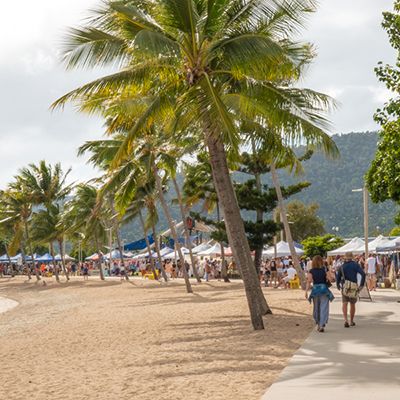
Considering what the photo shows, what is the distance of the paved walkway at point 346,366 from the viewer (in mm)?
6613

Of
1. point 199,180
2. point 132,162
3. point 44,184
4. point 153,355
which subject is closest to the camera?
point 153,355

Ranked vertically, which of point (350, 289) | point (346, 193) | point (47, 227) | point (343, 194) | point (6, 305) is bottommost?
point (6, 305)

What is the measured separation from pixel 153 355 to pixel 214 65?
667cm

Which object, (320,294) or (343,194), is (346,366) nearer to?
(320,294)

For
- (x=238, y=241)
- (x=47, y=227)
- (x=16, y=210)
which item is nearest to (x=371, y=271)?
(x=238, y=241)

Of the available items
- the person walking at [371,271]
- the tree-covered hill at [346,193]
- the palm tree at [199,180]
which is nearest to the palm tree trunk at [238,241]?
the person walking at [371,271]

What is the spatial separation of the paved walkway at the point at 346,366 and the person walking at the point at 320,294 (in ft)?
0.87

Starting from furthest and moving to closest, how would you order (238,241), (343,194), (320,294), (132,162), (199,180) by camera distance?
(343,194) → (199,180) → (132,162) → (238,241) → (320,294)

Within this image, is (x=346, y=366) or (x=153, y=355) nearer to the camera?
(x=346, y=366)

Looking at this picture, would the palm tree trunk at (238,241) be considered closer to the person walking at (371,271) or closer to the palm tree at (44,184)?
the person walking at (371,271)

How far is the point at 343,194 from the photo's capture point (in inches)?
6949

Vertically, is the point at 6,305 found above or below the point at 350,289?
below

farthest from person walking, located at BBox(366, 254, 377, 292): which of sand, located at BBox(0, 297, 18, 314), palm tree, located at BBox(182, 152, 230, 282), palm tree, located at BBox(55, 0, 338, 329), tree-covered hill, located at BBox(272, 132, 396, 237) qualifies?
tree-covered hill, located at BBox(272, 132, 396, 237)

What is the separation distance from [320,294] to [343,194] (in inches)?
6633
